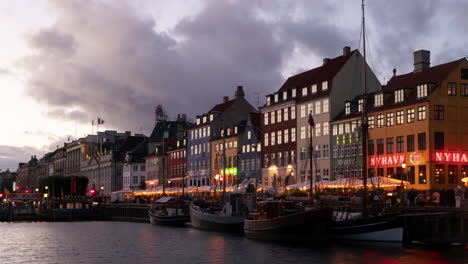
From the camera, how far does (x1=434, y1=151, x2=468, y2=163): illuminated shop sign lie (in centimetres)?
7262

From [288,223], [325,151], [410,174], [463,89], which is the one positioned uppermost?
[463,89]

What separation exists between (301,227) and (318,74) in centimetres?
4224

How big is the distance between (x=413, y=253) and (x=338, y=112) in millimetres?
43097

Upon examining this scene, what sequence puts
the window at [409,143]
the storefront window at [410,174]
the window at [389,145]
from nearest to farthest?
the storefront window at [410,174] < the window at [409,143] < the window at [389,145]

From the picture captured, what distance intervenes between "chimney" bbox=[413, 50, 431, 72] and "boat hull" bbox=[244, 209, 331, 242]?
3092 centimetres

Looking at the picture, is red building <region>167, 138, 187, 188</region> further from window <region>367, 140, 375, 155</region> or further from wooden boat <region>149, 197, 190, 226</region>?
window <region>367, 140, 375, 155</region>

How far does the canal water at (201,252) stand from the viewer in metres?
46.7

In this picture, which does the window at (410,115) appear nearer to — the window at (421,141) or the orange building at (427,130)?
Answer: the orange building at (427,130)

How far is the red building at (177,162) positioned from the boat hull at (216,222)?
177 ft

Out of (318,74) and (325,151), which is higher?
(318,74)

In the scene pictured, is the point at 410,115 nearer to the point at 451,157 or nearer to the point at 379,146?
the point at 451,157

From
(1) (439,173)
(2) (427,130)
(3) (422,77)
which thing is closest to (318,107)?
(3) (422,77)

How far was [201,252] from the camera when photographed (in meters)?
53.2

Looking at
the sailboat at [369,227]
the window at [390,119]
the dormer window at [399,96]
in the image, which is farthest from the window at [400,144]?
the sailboat at [369,227]
